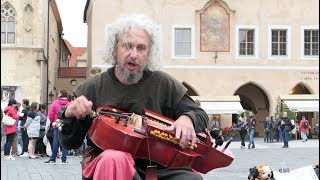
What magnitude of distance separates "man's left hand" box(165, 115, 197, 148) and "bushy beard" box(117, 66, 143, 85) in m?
0.34

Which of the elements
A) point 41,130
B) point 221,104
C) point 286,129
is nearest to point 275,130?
point 221,104

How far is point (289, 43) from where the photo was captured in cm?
3606

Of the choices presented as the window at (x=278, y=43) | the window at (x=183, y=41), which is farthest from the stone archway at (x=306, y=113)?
the window at (x=183, y=41)

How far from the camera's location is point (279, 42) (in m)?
36.2

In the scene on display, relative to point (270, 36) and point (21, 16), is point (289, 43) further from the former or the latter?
point (21, 16)

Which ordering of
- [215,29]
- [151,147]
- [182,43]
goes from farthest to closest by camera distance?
[215,29] < [182,43] < [151,147]

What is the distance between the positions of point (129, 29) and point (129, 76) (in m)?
0.24

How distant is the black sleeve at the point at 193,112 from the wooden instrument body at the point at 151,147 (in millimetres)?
86

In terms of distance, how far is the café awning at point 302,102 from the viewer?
34281mm

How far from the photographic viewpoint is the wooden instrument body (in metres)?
2.93

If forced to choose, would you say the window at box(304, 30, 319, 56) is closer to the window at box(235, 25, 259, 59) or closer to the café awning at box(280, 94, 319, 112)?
the café awning at box(280, 94, 319, 112)

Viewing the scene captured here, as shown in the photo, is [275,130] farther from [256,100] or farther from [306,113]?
[256,100]

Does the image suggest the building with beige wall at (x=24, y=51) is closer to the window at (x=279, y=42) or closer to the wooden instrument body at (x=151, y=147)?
the window at (x=279, y=42)

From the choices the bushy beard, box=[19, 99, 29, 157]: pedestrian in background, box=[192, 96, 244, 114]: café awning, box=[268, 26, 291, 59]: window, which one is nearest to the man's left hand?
the bushy beard
